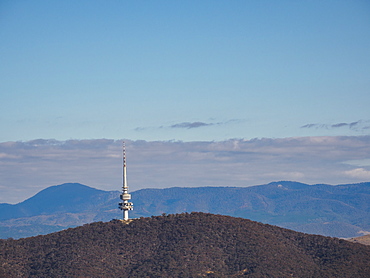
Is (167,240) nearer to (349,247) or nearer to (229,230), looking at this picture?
(229,230)

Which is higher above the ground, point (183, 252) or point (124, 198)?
point (124, 198)

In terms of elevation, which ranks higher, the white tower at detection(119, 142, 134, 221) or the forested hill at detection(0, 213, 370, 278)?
the white tower at detection(119, 142, 134, 221)

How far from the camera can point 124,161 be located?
18012 centimetres

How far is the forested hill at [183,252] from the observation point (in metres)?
132

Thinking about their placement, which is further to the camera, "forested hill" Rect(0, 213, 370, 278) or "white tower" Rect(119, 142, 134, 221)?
"white tower" Rect(119, 142, 134, 221)

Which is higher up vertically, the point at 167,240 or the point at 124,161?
the point at 124,161

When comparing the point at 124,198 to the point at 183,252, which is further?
the point at 124,198

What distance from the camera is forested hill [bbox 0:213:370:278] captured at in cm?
13250

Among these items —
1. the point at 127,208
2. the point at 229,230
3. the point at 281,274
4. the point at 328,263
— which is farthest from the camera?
the point at 127,208

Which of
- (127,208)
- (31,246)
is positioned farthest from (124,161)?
(31,246)

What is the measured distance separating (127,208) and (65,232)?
22464 mm

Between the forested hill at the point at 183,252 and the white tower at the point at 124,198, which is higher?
the white tower at the point at 124,198

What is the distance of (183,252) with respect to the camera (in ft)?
456

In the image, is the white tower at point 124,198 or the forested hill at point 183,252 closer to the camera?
the forested hill at point 183,252
